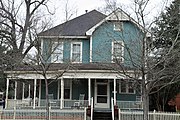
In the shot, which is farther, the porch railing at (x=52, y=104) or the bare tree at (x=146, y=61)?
the porch railing at (x=52, y=104)

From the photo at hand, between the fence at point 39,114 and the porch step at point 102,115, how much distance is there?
62.1 inches

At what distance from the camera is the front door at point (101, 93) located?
2314 cm

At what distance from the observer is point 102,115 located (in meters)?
19.9

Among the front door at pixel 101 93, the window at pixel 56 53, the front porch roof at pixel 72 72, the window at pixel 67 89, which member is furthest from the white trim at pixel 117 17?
the window at pixel 67 89

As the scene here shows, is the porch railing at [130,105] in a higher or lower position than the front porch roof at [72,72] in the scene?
lower

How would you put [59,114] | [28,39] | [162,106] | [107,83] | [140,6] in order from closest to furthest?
[140,6]
[59,114]
[28,39]
[107,83]
[162,106]

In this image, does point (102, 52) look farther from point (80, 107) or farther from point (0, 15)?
point (0, 15)

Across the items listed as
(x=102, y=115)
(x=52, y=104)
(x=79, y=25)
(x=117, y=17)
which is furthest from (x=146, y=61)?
(x=79, y=25)

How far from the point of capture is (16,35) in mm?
28328

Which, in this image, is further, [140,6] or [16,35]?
[16,35]

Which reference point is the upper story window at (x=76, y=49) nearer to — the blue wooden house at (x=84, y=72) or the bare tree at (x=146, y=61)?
the blue wooden house at (x=84, y=72)

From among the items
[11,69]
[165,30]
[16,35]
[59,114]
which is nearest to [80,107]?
[59,114]

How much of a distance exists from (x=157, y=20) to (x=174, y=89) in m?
10.8

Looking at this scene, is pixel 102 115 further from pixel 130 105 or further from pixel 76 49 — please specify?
pixel 76 49
